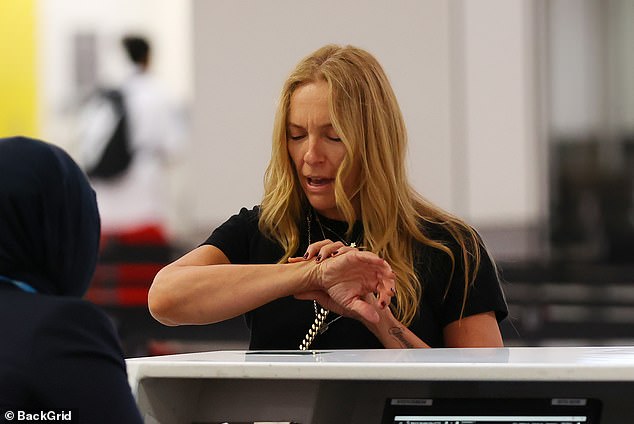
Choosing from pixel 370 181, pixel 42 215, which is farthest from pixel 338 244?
pixel 42 215

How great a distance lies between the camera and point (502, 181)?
8547 millimetres

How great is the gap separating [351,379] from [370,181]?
62 cm

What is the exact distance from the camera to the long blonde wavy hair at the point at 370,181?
8.82 ft

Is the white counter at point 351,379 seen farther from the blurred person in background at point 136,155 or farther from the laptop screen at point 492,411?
the blurred person in background at point 136,155

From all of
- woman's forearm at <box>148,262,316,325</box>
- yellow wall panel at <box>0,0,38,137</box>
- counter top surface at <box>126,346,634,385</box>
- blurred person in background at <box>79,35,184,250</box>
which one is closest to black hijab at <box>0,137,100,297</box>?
counter top surface at <box>126,346,634,385</box>

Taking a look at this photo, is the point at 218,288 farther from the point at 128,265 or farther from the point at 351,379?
the point at 128,265

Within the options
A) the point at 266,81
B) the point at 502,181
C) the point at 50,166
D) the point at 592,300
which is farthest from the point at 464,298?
the point at 266,81

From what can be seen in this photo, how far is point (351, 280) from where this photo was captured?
8.32 feet

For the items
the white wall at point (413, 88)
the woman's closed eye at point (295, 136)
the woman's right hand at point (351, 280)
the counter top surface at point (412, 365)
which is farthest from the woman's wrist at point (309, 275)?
the white wall at point (413, 88)

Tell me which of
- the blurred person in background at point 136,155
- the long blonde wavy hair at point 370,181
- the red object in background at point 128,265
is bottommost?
the red object in background at point 128,265

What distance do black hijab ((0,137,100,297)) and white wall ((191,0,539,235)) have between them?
626cm

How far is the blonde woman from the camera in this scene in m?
2.61

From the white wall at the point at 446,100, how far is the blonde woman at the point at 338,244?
5.38m

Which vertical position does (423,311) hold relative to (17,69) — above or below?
below
